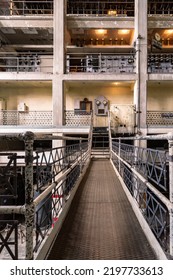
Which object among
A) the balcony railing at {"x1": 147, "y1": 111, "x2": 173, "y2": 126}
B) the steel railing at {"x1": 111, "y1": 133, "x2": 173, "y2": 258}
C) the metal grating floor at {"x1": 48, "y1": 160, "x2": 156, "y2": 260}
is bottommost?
the metal grating floor at {"x1": 48, "y1": 160, "x2": 156, "y2": 260}

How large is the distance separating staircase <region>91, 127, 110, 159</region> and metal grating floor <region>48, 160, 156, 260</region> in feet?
25.1

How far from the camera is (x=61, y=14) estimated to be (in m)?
13.7

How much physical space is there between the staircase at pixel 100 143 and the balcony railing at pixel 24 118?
4092 millimetres

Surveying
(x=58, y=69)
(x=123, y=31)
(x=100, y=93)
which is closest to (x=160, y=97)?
(x=100, y=93)

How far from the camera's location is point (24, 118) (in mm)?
16734

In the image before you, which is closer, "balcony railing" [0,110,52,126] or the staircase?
the staircase

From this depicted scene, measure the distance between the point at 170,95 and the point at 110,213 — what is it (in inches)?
599

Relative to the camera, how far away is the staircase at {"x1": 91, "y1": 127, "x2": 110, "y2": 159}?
41.3 feet

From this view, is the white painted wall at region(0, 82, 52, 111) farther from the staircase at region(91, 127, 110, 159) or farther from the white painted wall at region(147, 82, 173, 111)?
the white painted wall at region(147, 82, 173, 111)

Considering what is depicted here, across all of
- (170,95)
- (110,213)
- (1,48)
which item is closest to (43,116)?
(1,48)

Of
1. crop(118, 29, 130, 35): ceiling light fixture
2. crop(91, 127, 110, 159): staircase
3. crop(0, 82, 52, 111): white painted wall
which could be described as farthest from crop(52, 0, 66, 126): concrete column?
crop(118, 29, 130, 35): ceiling light fixture

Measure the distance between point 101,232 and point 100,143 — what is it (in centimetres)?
1091
